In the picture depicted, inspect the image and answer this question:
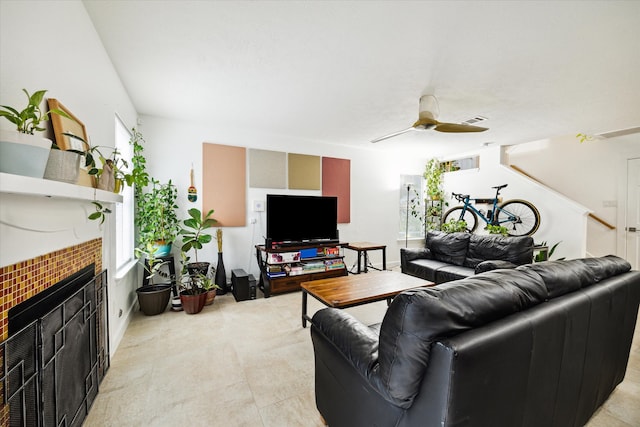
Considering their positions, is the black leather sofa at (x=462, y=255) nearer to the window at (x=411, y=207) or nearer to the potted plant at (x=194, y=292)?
the window at (x=411, y=207)

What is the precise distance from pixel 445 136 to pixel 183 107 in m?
3.95

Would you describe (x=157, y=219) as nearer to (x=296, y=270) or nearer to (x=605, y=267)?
(x=296, y=270)

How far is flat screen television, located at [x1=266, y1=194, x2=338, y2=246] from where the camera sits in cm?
376

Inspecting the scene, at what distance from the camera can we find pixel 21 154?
0.80m

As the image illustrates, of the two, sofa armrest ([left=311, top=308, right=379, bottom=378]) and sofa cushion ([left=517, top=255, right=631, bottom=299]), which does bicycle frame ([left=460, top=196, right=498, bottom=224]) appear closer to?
sofa cushion ([left=517, top=255, right=631, bottom=299])

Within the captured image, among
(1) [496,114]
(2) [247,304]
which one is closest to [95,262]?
(2) [247,304]

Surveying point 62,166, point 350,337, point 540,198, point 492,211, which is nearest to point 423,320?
point 350,337

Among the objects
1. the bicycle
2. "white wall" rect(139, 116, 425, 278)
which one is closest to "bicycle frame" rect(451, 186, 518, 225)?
the bicycle

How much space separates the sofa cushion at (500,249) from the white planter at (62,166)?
4.16m

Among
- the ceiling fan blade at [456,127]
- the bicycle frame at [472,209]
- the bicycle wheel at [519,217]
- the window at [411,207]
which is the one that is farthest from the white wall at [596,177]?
the ceiling fan blade at [456,127]

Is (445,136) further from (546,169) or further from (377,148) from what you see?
(546,169)

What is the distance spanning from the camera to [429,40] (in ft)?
6.12

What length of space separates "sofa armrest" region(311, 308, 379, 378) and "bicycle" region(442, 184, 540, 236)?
4785 millimetres

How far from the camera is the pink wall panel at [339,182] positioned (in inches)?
187
